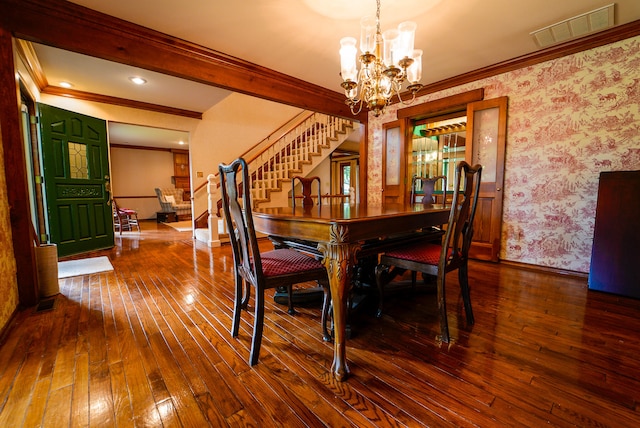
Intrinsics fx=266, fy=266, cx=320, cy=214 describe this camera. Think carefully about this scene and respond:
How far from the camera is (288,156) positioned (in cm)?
610

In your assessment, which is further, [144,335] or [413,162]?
[413,162]

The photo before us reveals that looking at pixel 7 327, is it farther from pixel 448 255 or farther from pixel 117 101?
pixel 117 101

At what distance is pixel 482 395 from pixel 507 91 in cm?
346

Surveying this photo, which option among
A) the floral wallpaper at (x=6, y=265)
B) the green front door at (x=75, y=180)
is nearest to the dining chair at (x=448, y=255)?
the floral wallpaper at (x=6, y=265)

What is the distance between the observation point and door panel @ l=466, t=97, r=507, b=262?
332cm

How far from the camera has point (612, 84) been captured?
258cm

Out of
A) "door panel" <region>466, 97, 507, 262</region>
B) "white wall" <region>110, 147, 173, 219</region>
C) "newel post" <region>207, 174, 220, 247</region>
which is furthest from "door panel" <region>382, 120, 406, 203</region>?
"white wall" <region>110, 147, 173, 219</region>

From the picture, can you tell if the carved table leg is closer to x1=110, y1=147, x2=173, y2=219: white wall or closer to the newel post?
the newel post

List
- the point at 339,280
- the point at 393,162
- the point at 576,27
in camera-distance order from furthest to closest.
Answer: the point at 393,162 < the point at 576,27 < the point at 339,280

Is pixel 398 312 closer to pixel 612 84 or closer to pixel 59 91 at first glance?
pixel 612 84

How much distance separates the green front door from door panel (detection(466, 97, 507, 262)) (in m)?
5.48

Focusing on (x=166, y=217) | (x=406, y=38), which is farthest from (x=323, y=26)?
(x=166, y=217)

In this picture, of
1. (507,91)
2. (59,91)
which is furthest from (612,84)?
(59,91)

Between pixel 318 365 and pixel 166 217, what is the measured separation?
803 centimetres
